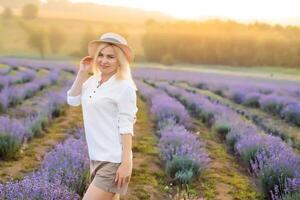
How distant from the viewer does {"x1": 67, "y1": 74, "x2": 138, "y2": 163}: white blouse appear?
10.3 ft

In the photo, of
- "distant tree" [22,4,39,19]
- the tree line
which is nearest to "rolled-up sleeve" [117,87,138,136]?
the tree line

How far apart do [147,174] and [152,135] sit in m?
2.91

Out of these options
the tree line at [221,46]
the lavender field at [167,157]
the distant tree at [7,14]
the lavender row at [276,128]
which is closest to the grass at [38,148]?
the lavender field at [167,157]

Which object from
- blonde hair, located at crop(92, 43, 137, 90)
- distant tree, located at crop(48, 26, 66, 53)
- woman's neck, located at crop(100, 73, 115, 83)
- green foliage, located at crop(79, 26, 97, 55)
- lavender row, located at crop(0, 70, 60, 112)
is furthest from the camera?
distant tree, located at crop(48, 26, 66, 53)

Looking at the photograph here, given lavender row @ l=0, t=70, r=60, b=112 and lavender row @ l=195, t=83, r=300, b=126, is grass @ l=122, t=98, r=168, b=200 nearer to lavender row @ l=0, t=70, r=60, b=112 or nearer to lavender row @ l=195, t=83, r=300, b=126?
lavender row @ l=0, t=70, r=60, b=112

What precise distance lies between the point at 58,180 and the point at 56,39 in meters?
62.1

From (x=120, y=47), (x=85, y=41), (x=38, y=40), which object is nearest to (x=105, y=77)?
(x=120, y=47)

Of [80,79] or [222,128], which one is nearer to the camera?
[80,79]

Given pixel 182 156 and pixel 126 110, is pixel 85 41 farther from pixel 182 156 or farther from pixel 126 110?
pixel 126 110

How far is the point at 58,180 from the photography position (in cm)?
387

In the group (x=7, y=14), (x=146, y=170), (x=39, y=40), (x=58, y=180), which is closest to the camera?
(x=58, y=180)

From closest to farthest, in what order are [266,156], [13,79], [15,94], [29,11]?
[266,156] < [15,94] < [13,79] < [29,11]

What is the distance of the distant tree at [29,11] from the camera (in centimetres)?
9494

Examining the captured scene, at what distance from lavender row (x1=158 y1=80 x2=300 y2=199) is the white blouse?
1.64m
